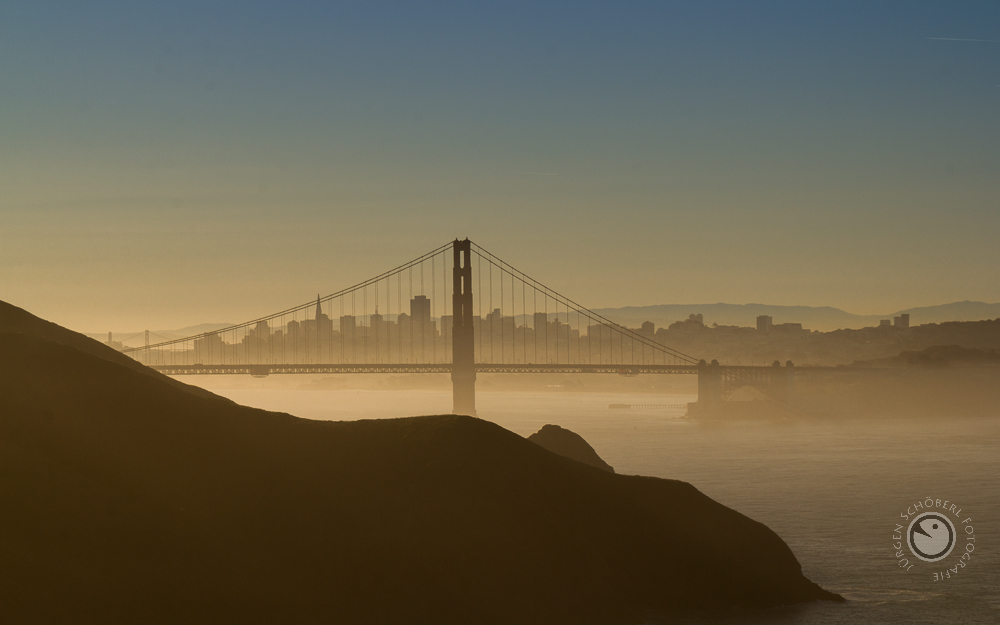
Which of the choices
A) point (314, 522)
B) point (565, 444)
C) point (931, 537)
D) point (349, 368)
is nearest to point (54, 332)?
point (314, 522)

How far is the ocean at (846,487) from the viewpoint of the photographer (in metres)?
28.0

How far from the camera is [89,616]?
51.1 feet

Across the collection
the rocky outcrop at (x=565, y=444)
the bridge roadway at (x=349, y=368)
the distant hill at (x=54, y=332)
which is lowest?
the rocky outcrop at (x=565, y=444)

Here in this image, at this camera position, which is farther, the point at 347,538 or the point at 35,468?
the point at 347,538

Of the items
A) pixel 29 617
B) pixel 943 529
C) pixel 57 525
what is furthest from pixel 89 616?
pixel 943 529

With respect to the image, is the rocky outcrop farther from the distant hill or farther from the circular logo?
the distant hill

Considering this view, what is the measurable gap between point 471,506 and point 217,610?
24.4 feet

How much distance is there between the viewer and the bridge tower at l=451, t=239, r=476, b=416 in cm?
9800

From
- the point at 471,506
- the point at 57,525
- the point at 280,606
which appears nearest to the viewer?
the point at 57,525

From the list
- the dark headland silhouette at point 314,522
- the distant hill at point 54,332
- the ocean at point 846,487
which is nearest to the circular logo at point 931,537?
the ocean at point 846,487

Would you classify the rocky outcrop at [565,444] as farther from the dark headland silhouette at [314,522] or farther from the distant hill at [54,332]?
the distant hill at [54,332]

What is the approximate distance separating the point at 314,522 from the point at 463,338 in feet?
259

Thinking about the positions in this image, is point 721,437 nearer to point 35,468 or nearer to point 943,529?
point 943,529

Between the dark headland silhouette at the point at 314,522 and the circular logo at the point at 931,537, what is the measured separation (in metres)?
12.4
